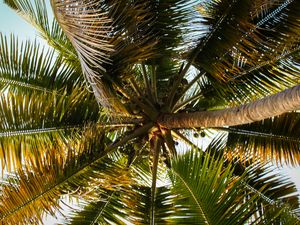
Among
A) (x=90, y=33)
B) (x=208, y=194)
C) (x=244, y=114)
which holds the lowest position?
(x=208, y=194)

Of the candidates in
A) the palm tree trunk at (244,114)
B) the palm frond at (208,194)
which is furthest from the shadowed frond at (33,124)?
the palm frond at (208,194)

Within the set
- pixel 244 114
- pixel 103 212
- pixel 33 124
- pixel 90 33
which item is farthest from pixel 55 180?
pixel 244 114

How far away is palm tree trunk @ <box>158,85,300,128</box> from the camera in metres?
3.41

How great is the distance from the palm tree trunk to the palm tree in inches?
→ 0.6

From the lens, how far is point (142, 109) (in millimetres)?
5836

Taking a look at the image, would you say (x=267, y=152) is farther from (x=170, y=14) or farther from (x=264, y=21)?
(x=170, y=14)

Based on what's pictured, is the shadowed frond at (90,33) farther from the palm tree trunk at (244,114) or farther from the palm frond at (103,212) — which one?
the palm frond at (103,212)

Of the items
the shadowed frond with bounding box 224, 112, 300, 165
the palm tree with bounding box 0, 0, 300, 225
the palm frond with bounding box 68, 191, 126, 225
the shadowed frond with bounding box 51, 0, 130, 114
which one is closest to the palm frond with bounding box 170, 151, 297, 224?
the palm tree with bounding box 0, 0, 300, 225

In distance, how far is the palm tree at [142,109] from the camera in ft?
14.5

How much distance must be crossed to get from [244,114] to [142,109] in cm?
200

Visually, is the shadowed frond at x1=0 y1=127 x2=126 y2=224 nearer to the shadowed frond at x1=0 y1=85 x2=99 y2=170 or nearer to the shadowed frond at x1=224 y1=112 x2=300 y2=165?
the shadowed frond at x1=0 y1=85 x2=99 y2=170

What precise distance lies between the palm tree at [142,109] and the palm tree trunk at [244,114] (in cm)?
2

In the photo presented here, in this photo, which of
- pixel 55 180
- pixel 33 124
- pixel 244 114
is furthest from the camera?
pixel 33 124

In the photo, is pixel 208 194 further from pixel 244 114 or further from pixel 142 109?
pixel 142 109
